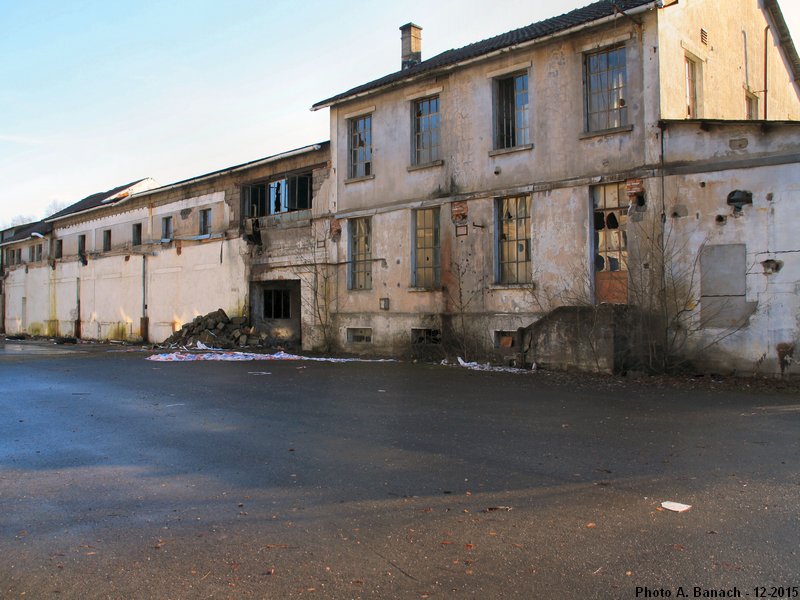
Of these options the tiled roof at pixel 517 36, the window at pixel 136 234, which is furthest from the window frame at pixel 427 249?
the window at pixel 136 234

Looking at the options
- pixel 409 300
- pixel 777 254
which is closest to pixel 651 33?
pixel 777 254

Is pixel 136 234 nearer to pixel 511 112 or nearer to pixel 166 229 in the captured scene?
pixel 166 229

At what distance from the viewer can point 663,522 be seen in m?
4.38

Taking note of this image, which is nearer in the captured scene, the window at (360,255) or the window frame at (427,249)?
the window frame at (427,249)

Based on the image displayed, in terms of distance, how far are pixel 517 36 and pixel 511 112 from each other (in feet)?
6.48

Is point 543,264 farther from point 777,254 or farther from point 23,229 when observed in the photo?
point 23,229

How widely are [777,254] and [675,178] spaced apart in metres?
2.45

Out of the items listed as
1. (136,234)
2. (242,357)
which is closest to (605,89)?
(242,357)

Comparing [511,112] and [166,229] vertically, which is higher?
[511,112]

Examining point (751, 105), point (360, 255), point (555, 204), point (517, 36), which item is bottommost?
point (360, 255)

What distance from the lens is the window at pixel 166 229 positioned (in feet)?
93.9

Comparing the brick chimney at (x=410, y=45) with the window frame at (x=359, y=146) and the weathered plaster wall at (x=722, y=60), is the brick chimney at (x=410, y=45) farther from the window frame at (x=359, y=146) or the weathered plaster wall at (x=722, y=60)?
the weathered plaster wall at (x=722, y=60)

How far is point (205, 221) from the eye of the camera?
26.6 m

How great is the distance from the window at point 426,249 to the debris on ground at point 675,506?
42.8 ft
